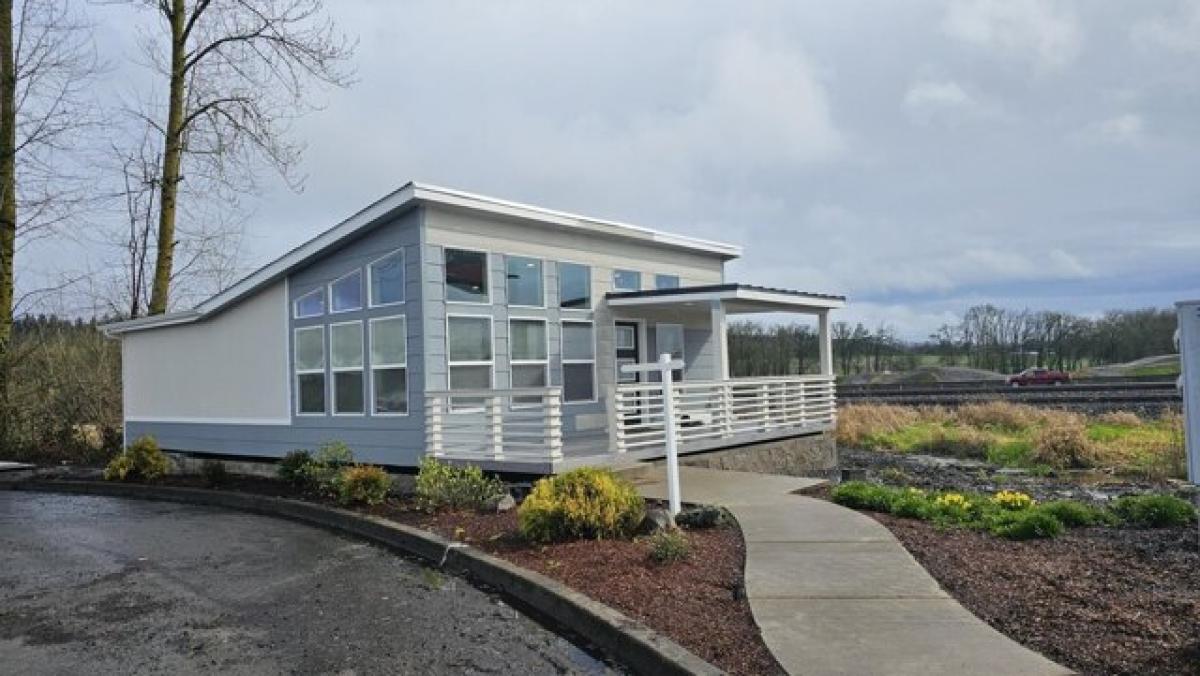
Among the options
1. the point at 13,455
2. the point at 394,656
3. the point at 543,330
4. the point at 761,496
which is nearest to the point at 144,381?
the point at 13,455

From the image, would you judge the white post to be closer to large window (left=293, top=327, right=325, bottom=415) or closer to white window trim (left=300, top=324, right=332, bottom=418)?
white window trim (left=300, top=324, right=332, bottom=418)

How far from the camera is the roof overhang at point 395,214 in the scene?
11.3m

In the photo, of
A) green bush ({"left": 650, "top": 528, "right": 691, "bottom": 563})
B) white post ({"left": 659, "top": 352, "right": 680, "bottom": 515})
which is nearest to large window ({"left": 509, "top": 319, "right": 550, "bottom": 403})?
white post ({"left": 659, "top": 352, "right": 680, "bottom": 515})

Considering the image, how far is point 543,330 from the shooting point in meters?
13.3

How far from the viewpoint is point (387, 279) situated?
12.0m

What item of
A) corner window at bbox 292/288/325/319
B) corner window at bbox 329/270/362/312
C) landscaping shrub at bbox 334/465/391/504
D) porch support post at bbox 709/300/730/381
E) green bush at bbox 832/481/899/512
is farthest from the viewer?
porch support post at bbox 709/300/730/381

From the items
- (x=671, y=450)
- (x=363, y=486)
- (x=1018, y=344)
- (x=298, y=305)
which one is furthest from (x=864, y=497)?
(x=1018, y=344)

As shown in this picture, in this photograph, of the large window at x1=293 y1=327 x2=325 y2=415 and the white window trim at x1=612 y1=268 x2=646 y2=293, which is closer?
the large window at x1=293 y1=327 x2=325 y2=415

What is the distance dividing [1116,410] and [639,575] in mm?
25930

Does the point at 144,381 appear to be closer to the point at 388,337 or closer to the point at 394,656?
the point at 388,337

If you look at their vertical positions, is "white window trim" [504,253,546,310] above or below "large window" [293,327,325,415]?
above

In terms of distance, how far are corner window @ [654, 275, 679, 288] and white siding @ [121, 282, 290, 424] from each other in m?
6.73

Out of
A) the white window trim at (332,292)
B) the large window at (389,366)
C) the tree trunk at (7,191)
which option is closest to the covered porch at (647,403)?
the large window at (389,366)

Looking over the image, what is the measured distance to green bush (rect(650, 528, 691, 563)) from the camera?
607cm
